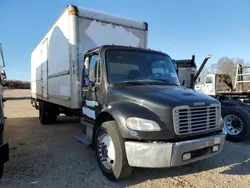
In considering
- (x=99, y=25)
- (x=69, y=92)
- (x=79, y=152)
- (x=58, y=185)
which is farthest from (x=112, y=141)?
(x=99, y=25)

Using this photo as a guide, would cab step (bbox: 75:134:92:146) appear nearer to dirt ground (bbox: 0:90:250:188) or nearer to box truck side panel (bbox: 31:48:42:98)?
dirt ground (bbox: 0:90:250:188)

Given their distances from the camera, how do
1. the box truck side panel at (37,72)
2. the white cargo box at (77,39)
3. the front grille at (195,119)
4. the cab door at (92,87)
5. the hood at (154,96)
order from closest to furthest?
the front grille at (195,119), the hood at (154,96), the cab door at (92,87), the white cargo box at (77,39), the box truck side panel at (37,72)

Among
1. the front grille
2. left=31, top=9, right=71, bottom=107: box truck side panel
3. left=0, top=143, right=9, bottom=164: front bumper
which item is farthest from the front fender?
left=31, top=9, right=71, bottom=107: box truck side panel

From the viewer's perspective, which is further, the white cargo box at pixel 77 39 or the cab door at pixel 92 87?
the white cargo box at pixel 77 39

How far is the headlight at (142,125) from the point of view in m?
3.33

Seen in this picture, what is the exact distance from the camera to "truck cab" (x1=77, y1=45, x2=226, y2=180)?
3.32m

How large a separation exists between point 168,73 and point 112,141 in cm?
209

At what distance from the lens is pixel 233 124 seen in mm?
6660

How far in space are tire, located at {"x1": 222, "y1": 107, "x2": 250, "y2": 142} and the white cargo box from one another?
3296 mm

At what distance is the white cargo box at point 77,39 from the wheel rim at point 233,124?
3.43 m

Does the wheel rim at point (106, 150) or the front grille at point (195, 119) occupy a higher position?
the front grille at point (195, 119)

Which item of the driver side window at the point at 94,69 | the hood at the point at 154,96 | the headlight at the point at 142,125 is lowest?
the headlight at the point at 142,125

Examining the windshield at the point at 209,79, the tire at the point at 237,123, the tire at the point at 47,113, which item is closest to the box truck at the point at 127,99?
the tire at the point at 47,113

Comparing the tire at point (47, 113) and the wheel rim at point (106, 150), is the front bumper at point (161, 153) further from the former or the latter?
the tire at point (47, 113)
